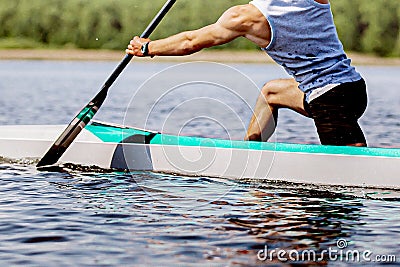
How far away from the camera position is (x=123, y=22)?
69.5 m

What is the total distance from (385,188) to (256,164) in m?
1.36

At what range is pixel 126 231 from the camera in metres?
6.45

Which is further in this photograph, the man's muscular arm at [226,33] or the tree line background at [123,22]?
the tree line background at [123,22]

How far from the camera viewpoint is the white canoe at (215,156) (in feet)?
26.2

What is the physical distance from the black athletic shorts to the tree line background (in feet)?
181

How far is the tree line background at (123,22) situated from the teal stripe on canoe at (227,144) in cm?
5368

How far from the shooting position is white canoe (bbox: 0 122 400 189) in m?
7.97

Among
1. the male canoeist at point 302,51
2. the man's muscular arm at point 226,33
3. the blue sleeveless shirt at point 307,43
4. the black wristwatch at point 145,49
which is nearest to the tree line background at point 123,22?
the black wristwatch at point 145,49

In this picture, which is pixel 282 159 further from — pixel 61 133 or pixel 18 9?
pixel 18 9

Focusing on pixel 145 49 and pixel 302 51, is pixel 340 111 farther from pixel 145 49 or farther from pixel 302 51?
pixel 145 49

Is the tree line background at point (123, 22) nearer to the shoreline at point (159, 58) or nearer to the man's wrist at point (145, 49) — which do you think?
the shoreline at point (159, 58)

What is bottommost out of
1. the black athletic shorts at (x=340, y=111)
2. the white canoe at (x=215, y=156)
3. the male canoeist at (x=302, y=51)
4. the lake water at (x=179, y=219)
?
the lake water at (x=179, y=219)

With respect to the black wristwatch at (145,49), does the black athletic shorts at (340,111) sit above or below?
below

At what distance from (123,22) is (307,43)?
63149mm
